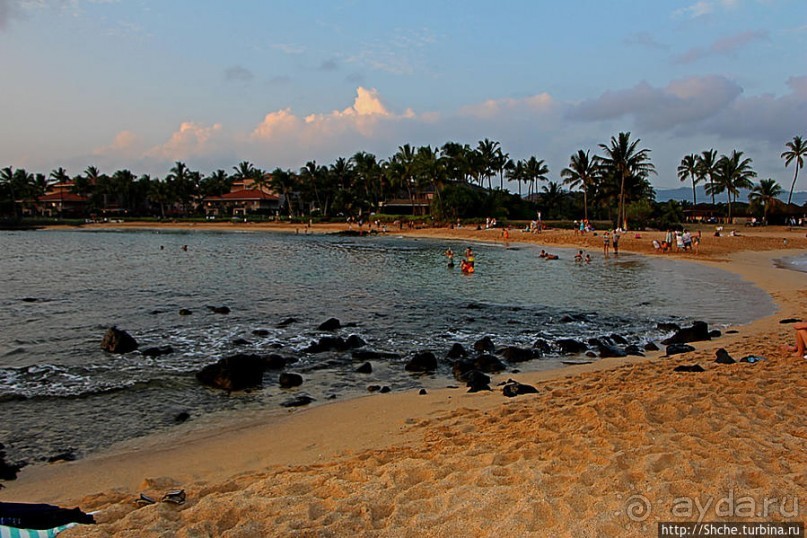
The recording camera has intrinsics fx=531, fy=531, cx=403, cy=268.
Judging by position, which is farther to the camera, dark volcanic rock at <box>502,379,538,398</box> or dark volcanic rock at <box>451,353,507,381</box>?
dark volcanic rock at <box>451,353,507,381</box>

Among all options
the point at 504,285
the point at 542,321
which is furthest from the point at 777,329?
the point at 504,285

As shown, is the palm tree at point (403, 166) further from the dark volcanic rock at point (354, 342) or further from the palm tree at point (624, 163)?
the dark volcanic rock at point (354, 342)

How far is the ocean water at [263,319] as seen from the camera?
10.1 metres

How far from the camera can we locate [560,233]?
62.4m

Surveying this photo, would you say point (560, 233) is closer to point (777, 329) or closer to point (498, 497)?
point (777, 329)

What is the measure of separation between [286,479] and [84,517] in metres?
2.00

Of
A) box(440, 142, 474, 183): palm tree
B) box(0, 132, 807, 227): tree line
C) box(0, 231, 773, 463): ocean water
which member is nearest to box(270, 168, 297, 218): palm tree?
box(0, 132, 807, 227): tree line

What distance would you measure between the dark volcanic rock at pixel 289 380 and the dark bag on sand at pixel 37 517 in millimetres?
6105

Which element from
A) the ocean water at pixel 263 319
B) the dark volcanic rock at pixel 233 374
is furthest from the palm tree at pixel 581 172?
the dark volcanic rock at pixel 233 374

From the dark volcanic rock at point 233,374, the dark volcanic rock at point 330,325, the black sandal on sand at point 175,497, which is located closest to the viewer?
the black sandal on sand at point 175,497

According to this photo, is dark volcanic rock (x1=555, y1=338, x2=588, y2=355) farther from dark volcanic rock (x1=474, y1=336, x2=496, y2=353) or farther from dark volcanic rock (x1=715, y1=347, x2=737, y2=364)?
dark volcanic rock (x1=715, y1=347, x2=737, y2=364)

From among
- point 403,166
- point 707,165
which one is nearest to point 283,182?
point 403,166

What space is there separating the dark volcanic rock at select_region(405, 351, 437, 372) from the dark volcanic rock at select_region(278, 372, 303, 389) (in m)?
2.48

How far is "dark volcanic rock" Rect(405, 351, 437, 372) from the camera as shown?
1213 cm
